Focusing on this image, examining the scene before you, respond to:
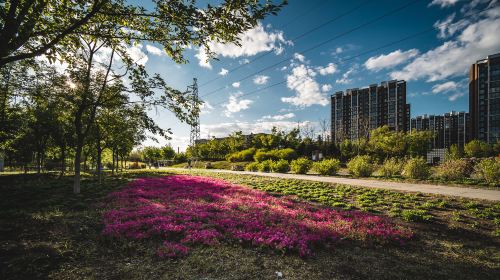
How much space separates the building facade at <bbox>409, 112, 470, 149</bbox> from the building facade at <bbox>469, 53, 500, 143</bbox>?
43.5 m

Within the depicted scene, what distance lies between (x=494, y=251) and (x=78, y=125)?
16.1 meters

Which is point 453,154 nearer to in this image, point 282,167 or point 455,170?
point 455,170

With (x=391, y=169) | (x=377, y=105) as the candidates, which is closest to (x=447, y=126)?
(x=377, y=105)

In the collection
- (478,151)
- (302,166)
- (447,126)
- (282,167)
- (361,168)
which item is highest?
(447,126)

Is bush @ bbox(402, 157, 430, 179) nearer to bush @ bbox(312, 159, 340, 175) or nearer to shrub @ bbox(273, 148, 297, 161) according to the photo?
bush @ bbox(312, 159, 340, 175)

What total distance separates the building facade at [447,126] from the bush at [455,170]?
440 ft

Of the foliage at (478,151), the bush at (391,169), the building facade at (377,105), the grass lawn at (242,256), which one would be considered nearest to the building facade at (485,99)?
the building facade at (377,105)

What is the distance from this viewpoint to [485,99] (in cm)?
7938

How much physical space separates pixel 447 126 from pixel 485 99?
66.2m

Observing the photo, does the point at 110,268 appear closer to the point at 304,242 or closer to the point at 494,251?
the point at 304,242

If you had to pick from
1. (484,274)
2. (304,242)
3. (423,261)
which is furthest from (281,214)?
(484,274)

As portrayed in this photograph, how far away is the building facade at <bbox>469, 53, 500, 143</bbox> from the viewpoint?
76.6 m

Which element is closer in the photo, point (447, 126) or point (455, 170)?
point (455, 170)

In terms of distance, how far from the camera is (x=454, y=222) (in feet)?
21.7
